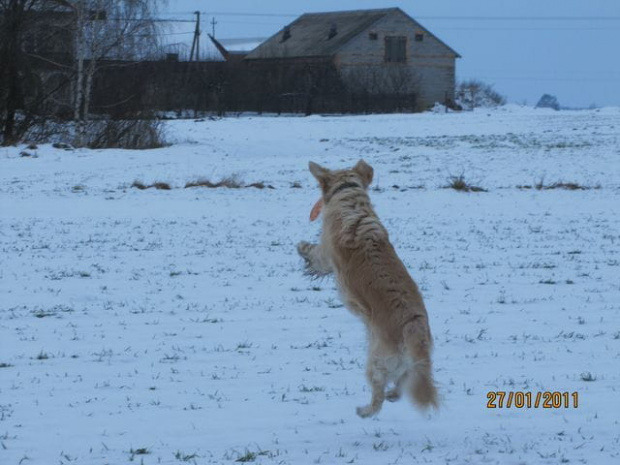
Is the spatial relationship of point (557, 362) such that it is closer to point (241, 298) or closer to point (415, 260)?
point (241, 298)

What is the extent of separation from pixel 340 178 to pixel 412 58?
6068cm

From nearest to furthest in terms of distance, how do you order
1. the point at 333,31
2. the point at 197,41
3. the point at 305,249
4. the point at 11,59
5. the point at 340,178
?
the point at 340,178 < the point at 305,249 < the point at 11,59 < the point at 197,41 < the point at 333,31

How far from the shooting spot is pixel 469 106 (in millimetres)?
65000

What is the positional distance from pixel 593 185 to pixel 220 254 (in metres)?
11.8

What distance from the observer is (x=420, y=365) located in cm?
493

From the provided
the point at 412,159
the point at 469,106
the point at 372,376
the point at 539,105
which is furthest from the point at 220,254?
the point at 539,105

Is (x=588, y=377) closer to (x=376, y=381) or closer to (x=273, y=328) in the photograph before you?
(x=376, y=381)

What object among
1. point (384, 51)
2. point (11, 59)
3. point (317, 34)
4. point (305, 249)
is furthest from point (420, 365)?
point (317, 34)

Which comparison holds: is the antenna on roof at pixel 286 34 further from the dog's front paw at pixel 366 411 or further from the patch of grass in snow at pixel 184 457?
the patch of grass in snow at pixel 184 457

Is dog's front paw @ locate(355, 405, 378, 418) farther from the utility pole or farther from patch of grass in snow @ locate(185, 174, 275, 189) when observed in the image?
the utility pole

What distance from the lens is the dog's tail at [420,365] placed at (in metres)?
4.91

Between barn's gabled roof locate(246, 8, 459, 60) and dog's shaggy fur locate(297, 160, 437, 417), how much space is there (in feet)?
192

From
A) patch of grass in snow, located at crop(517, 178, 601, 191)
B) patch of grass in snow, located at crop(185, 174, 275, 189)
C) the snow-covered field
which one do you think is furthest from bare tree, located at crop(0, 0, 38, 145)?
patch of grass in snow, located at crop(517, 178, 601, 191)

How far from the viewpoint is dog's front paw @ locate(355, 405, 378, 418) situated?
17.2 ft
